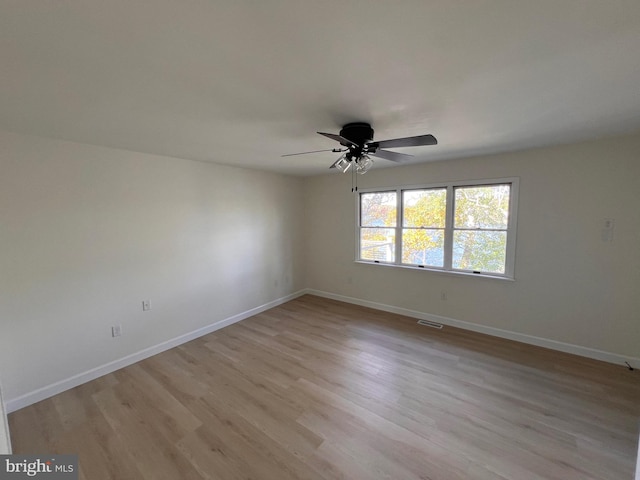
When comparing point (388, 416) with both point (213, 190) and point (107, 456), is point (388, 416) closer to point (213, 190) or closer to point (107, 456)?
point (107, 456)

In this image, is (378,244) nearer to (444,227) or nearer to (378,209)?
(378,209)

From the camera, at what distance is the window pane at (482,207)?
332 centimetres

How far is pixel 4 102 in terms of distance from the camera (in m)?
1.61

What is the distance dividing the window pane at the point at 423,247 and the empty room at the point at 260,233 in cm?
5

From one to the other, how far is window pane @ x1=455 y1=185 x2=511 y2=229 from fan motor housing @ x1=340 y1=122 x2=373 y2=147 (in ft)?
7.21

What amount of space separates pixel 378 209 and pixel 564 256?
247 centimetres

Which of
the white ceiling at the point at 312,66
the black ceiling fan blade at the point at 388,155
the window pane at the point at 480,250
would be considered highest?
the white ceiling at the point at 312,66

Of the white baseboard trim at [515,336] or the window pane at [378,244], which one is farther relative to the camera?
the window pane at [378,244]

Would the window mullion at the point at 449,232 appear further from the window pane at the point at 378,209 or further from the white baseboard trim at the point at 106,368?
the white baseboard trim at the point at 106,368

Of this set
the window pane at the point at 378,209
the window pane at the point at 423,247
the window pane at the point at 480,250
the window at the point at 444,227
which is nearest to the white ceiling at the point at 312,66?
the window at the point at 444,227

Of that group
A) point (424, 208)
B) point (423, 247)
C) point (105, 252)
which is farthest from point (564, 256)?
point (105, 252)

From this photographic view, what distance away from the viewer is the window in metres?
3.35

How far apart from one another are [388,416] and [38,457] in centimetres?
243

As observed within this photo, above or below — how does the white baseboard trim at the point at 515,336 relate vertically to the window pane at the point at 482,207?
below
